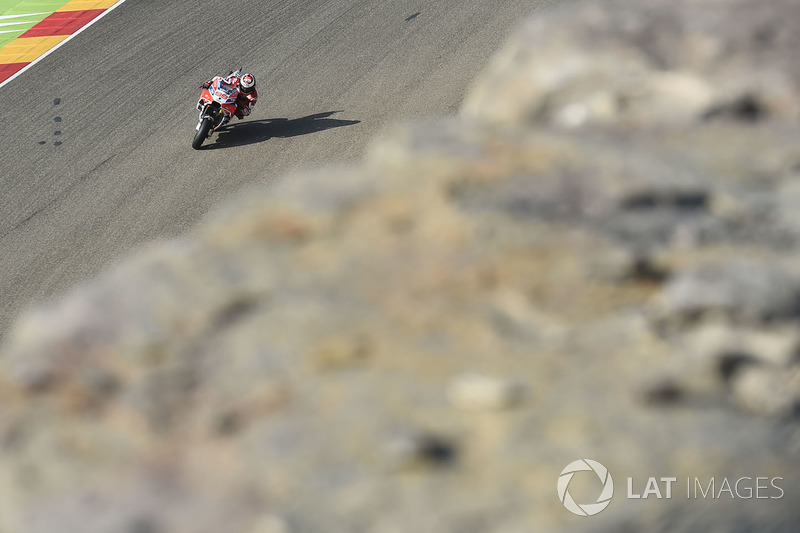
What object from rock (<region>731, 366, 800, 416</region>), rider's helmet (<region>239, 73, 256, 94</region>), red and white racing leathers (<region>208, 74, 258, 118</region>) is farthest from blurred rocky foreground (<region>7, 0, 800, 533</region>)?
red and white racing leathers (<region>208, 74, 258, 118</region>)

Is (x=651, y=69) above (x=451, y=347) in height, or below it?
above

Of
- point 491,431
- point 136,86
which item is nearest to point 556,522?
point 491,431

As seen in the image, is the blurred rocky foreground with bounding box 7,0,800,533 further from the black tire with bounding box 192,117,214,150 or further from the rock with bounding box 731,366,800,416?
the black tire with bounding box 192,117,214,150

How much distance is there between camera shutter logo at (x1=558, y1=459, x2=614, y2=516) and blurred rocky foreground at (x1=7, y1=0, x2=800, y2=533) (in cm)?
2

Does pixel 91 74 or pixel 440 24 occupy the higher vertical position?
pixel 91 74

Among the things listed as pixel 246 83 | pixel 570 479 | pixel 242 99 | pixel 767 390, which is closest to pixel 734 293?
pixel 767 390

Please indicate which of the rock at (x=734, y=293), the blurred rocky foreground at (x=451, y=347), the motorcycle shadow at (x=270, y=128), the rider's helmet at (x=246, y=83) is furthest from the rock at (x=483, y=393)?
the rider's helmet at (x=246, y=83)

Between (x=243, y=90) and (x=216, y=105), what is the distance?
1.74 feet

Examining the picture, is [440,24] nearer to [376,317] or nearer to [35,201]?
[35,201]

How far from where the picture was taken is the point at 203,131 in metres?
13.1

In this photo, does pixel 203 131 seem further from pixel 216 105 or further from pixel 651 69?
pixel 651 69

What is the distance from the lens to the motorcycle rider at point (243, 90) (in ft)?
42.3

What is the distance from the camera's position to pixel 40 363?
2.29 meters

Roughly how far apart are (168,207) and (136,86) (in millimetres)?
4734
